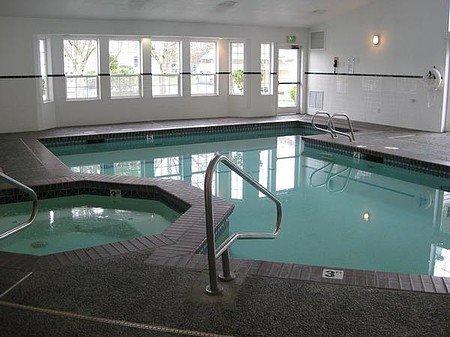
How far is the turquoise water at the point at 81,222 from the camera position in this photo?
4977mm

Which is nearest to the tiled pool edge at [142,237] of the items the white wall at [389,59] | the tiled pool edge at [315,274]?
the tiled pool edge at [315,274]

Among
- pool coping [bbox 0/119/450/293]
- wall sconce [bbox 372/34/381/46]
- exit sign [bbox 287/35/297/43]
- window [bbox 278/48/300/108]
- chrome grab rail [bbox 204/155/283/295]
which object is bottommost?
pool coping [bbox 0/119/450/293]

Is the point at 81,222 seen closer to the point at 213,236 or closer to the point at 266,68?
the point at 213,236

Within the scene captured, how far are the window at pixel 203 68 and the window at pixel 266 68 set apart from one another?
4.04 ft

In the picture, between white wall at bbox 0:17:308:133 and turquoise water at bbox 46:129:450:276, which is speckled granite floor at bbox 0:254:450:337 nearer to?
turquoise water at bbox 46:129:450:276

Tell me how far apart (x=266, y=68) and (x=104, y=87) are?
4223 millimetres

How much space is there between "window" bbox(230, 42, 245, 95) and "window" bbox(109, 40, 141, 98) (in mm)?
2456

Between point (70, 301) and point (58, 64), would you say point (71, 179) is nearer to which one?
point (70, 301)

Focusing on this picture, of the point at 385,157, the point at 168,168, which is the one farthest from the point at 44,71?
the point at 385,157

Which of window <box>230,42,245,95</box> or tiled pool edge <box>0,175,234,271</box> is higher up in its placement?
window <box>230,42,245,95</box>

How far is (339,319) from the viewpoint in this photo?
281 centimetres

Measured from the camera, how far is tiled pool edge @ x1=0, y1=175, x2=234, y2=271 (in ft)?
12.3

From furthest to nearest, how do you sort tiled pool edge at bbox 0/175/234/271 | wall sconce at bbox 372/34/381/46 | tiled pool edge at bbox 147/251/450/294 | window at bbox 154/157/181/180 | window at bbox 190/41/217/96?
1. window at bbox 190/41/217/96
2. wall sconce at bbox 372/34/381/46
3. window at bbox 154/157/181/180
4. tiled pool edge at bbox 0/175/234/271
5. tiled pool edge at bbox 147/251/450/294

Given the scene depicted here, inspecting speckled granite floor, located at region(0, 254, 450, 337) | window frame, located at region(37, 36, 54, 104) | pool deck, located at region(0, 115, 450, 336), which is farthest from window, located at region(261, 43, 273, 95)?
speckled granite floor, located at region(0, 254, 450, 337)
